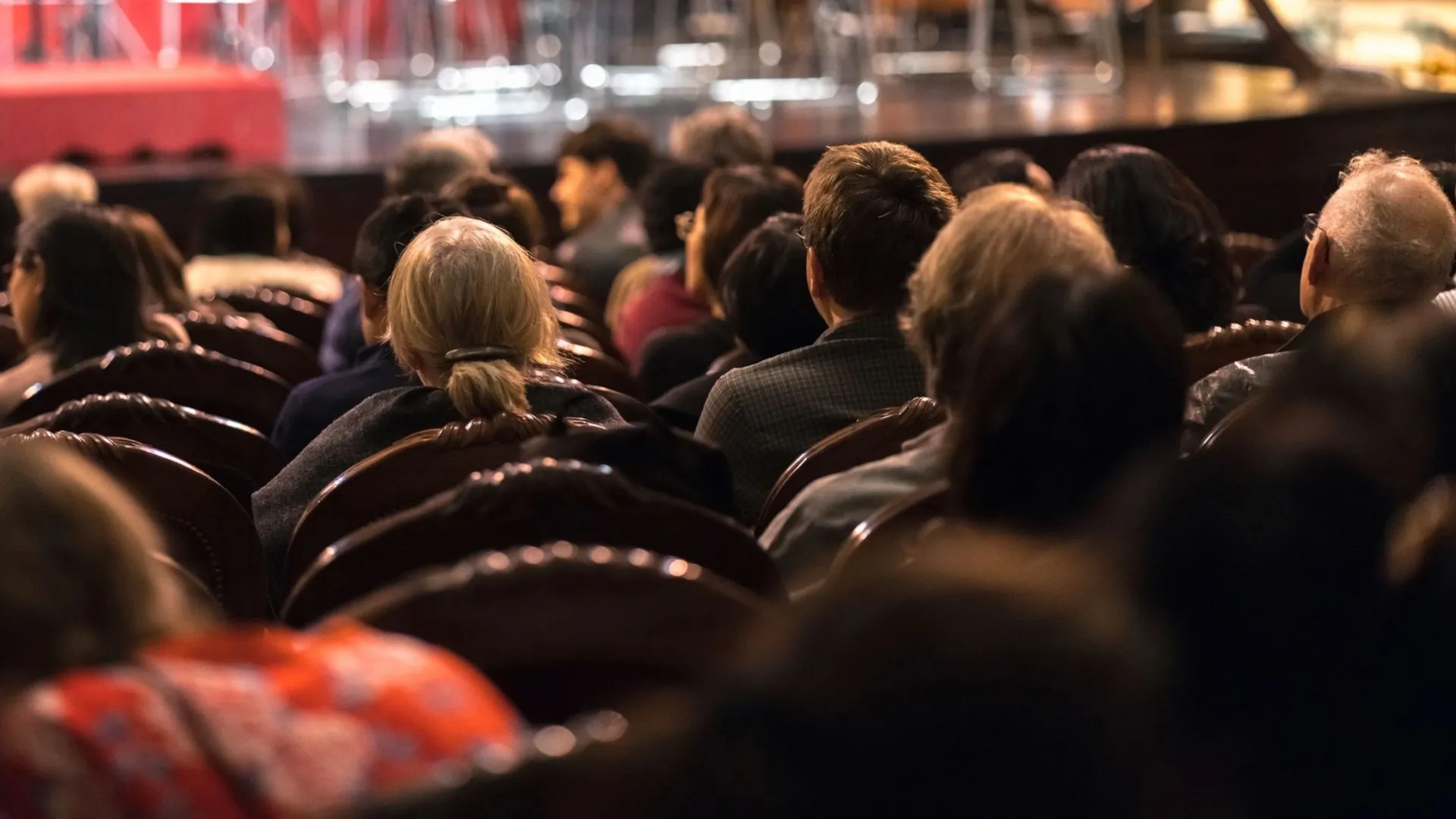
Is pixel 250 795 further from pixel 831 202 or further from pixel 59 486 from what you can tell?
pixel 831 202

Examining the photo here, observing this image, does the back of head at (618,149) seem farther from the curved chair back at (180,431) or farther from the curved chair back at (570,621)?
the curved chair back at (570,621)

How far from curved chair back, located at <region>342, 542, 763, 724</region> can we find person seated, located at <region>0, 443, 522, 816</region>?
0.09 meters

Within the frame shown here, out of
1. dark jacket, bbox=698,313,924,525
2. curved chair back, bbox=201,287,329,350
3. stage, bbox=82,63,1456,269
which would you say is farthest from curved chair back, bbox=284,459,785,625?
stage, bbox=82,63,1456,269

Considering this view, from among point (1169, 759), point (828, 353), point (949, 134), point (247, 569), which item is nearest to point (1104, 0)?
point (949, 134)

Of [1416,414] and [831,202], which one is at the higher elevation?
[831,202]

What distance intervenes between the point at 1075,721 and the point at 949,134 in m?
5.27

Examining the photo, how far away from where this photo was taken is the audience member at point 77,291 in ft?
10.1

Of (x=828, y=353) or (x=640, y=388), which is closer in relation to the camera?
(x=828, y=353)

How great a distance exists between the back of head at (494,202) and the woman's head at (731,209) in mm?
387

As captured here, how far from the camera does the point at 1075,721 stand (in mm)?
996

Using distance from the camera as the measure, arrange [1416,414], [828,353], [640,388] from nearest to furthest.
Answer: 1. [1416,414]
2. [828,353]
3. [640,388]

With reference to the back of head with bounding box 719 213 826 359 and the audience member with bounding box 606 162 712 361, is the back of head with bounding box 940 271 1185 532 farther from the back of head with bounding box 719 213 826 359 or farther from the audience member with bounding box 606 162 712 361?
the audience member with bounding box 606 162 712 361

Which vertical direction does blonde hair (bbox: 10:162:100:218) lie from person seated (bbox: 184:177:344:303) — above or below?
above

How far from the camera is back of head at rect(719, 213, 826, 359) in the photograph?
9.12ft
